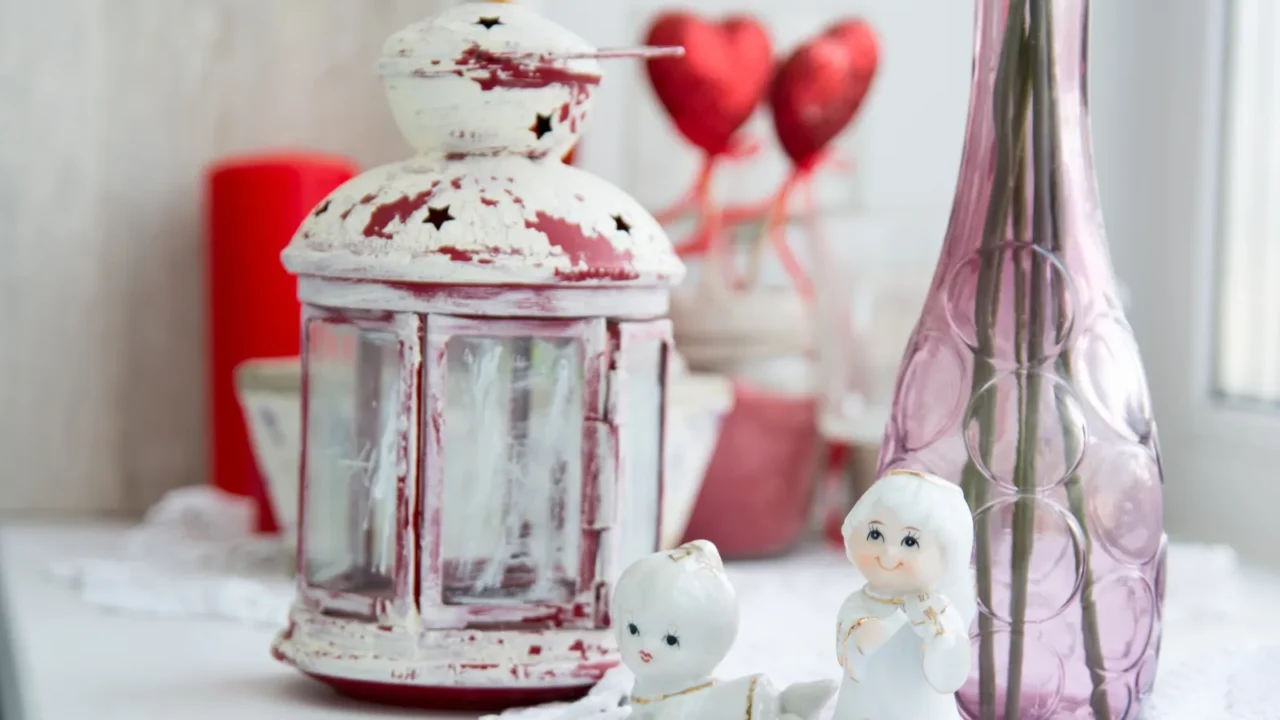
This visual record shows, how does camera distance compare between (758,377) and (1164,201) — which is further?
(1164,201)

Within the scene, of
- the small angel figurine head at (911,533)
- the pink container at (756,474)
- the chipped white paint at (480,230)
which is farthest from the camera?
the pink container at (756,474)

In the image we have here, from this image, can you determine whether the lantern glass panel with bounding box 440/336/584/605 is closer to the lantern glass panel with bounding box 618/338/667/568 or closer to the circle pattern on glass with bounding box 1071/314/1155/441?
Answer: the lantern glass panel with bounding box 618/338/667/568

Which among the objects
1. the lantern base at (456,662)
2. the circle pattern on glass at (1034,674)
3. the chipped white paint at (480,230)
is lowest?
the lantern base at (456,662)

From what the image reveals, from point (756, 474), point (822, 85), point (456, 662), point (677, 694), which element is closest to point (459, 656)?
point (456, 662)

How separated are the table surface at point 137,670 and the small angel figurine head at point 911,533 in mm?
197

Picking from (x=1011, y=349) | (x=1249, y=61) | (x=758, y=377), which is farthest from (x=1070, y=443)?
(x=1249, y=61)

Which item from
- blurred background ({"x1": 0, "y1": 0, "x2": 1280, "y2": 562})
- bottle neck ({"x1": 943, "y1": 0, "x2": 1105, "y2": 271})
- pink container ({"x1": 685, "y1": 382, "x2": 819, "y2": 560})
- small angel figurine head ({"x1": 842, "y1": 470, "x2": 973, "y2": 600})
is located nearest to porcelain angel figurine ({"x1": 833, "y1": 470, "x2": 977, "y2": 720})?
Result: small angel figurine head ({"x1": 842, "y1": 470, "x2": 973, "y2": 600})

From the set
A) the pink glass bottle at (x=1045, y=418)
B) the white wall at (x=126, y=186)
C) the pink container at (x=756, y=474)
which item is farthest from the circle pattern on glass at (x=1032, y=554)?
the white wall at (x=126, y=186)

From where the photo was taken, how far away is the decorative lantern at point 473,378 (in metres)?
0.52

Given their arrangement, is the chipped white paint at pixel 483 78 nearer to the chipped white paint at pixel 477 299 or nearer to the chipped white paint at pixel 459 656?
the chipped white paint at pixel 477 299

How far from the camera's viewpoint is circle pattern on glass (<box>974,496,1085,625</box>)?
0.46 m

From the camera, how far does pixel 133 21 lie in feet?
3.45

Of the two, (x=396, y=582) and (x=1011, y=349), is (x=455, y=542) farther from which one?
(x=1011, y=349)

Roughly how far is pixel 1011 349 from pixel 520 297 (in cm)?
17
